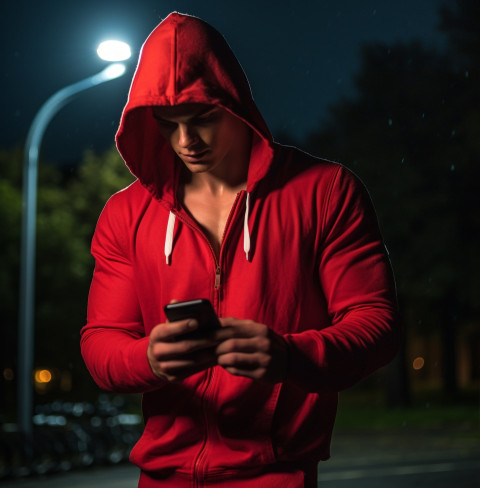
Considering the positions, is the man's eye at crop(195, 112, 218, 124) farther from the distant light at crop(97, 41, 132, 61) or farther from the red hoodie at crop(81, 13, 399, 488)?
the distant light at crop(97, 41, 132, 61)

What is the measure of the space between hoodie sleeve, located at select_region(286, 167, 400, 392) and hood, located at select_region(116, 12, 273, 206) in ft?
0.65

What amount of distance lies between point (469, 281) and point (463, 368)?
4809cm

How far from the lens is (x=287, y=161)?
6.93 feet

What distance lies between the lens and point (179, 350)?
165cm

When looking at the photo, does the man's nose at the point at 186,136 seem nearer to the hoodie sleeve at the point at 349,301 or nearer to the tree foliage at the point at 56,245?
the hoodie sleeve at the point at 349,301

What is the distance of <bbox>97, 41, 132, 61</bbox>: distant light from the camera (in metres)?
3.02

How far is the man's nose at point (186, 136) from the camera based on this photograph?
6.09 ft

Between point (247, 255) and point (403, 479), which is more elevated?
point (247, 255)

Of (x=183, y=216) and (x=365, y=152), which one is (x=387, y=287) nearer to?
(x=183, y=216)

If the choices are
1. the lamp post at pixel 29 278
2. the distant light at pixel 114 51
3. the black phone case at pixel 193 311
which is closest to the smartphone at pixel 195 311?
the black phone case at pixel 193 311

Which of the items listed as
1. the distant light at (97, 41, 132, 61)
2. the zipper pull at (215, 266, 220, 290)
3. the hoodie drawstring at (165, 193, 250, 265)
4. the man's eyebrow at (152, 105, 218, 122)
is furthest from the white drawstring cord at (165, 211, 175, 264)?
the distant light at (97, 41, 132, 61)

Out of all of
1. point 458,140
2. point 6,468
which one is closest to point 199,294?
point 6,468

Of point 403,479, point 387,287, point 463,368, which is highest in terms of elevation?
point 387,287

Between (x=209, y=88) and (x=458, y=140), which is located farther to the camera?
(x=458, y=140)
